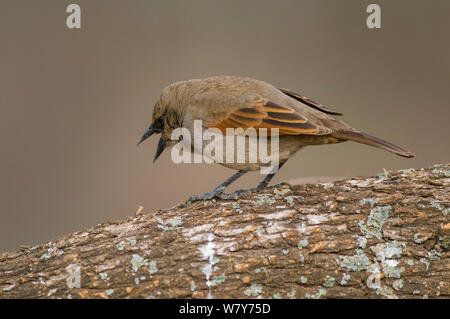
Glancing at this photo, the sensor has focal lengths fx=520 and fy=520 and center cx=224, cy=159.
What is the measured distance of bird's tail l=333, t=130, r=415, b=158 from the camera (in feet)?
14.5

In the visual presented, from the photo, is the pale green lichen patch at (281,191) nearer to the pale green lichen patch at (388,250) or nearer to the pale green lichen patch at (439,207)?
the pale green lichen patch at (388,250)

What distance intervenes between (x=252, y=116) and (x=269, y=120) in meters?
0.17

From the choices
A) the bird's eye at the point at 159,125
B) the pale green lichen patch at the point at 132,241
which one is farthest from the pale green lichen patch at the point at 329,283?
the bird's eye at the point at 159,125

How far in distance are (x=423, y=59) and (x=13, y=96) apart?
7.03 metres

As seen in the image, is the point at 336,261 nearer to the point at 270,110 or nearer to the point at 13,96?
the point at 270,110

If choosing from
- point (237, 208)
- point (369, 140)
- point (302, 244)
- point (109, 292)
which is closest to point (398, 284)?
point (302, 244)

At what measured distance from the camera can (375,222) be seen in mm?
3703

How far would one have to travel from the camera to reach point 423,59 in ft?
29.3

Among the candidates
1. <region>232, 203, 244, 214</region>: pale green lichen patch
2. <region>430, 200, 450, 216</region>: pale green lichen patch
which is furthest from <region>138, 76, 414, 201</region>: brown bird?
<region>430, 200, 450, 216</region>: pale green lichen patch

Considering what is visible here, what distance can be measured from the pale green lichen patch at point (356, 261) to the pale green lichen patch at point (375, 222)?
0.59 ft

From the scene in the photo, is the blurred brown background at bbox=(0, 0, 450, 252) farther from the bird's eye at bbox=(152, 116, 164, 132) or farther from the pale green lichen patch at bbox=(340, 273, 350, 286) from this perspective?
the pale green lichen patch at bbox=(340, 273, 350, 286)

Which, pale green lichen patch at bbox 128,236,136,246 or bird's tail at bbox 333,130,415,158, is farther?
bird's tail at bbox 333,130,415,158
